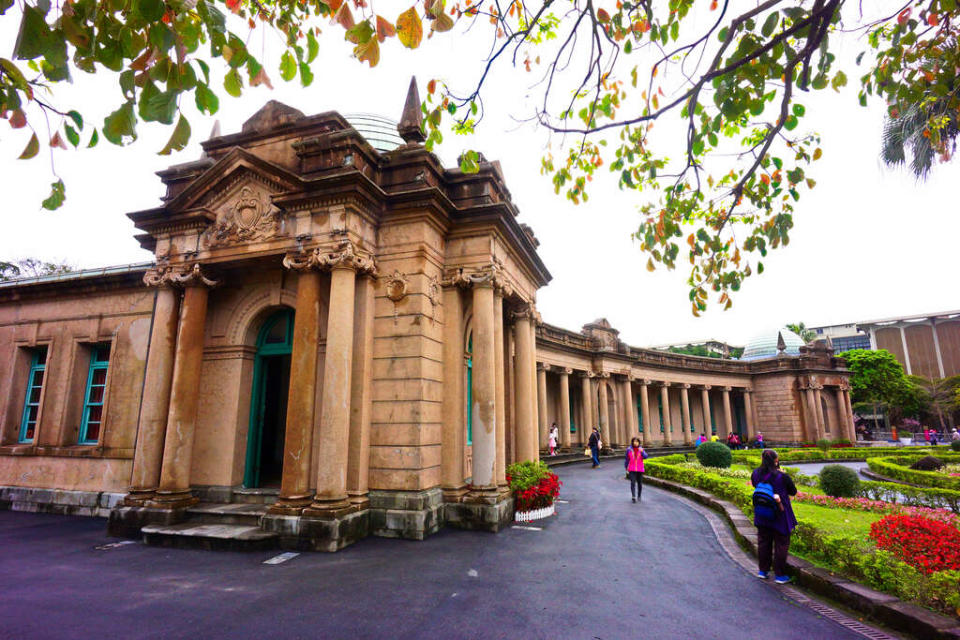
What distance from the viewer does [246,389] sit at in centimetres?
1025

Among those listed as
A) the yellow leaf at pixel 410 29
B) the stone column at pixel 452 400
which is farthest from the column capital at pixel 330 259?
the yellow leaf at pixel 410 29

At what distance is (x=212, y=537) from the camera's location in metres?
7.69

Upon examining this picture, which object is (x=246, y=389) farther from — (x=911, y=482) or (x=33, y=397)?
(x=911, y=482)

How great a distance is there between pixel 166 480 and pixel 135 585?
11.6ft

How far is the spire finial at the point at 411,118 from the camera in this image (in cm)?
1042

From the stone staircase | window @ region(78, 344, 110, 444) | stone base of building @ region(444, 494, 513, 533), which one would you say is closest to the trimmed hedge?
stone base of building @ region(444, 494, 513, 533)

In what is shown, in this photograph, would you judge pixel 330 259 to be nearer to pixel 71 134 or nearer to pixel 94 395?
pixel 71 134

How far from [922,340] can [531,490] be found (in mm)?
87622

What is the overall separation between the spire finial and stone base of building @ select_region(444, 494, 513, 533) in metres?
7.73

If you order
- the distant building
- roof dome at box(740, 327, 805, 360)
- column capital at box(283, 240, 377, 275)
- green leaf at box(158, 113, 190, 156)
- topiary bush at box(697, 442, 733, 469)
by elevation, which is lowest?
topiary bush at box(697, 442, 733, 469)

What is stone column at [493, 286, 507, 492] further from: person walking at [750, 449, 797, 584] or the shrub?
the shrub

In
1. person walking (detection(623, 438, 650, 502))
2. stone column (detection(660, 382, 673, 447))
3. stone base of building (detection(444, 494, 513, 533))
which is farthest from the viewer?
stone column (detection(660, 382, 673, 447))

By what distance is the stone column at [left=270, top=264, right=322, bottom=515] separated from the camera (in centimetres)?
813

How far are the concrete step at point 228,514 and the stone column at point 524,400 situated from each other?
568cm
